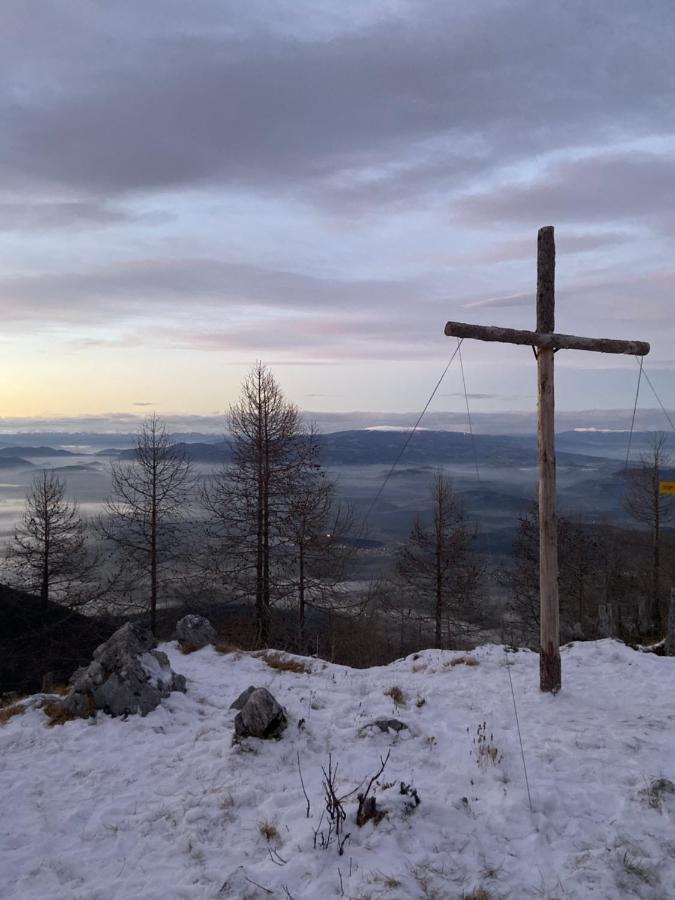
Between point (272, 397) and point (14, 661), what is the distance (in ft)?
54.3

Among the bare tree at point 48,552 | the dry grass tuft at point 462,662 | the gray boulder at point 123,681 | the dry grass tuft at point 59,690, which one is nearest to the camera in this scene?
the gray boulder at point 123,681

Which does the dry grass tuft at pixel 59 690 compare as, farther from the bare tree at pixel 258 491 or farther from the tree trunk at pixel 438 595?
the tree trunk at pixel 438 595

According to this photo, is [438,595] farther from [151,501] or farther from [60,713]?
[60,713]

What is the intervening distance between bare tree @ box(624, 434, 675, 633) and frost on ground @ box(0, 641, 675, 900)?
69.6 ft

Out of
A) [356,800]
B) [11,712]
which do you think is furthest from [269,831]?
[11,712]

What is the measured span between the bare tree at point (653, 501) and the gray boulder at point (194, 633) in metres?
22.1

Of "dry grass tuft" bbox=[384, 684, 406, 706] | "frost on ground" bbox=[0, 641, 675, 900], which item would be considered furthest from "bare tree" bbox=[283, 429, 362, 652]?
"frost on ground" bbox=[0, 641, 675, 900]

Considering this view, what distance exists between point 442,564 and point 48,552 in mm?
17471

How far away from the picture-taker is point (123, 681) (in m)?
9.09

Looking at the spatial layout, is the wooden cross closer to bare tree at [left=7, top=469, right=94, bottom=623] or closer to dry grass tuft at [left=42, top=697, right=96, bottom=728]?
dry grass tuft at [left=42, top=697, right=96, bottom=728]

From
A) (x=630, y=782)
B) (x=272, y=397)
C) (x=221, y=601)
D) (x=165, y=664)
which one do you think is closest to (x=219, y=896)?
(x=630, y=782)

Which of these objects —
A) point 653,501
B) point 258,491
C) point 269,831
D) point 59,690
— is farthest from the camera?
point 653,501

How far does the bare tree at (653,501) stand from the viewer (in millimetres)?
28125

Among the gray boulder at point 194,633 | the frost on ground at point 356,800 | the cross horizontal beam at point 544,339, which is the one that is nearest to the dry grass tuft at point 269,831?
the frost on ground at point 356,800
